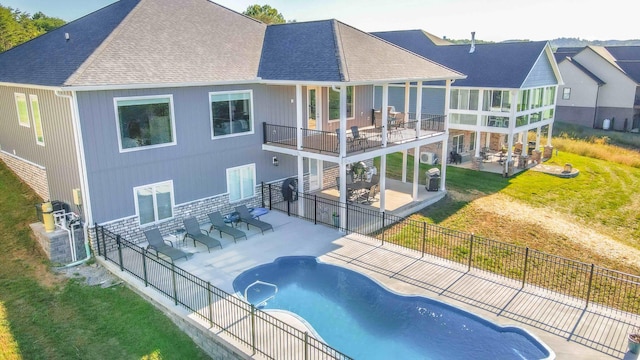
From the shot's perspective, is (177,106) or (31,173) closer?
(177,106)

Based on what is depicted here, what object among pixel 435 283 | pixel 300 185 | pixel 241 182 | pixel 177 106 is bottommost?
pixel 435 283

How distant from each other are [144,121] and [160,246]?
4.35 m

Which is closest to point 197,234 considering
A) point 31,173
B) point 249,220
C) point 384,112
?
point 249,220

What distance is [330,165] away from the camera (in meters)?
23.5

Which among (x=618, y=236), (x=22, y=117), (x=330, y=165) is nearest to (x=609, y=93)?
(x=618, y=236)

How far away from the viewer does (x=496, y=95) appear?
1163 inches

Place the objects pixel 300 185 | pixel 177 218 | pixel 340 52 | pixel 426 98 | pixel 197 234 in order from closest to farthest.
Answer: pixel 197 234, pixel 177 218, pixel 340 52, pixel 300 185, pixel 426 98

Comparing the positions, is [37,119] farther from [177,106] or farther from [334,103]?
[334,103]

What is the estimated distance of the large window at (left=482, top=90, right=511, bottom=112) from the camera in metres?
29.2

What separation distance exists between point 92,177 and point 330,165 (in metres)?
12.1

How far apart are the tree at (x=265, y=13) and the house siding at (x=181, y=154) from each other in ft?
155

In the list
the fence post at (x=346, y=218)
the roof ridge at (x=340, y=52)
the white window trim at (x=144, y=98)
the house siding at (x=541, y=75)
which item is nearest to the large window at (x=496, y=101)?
the house siding at (x=541, y=75)

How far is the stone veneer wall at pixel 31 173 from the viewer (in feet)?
56.8

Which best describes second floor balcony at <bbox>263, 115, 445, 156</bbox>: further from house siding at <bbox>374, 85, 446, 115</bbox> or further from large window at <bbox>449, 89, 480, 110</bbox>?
house siding at <bbox>374, 85, 446, 115</bbox>
